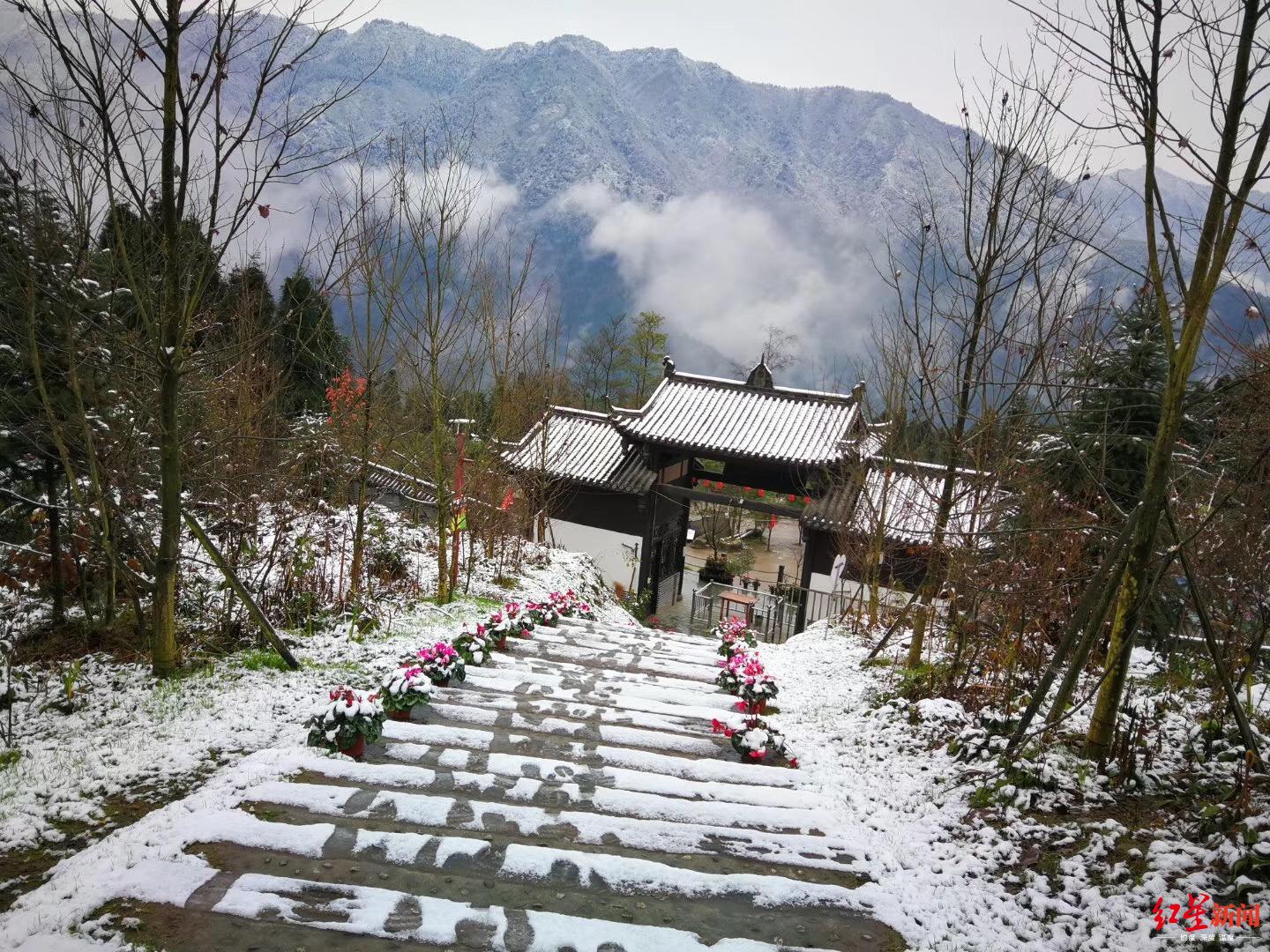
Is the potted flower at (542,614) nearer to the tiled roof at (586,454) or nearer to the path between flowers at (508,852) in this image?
the path between flowers at (508,852)

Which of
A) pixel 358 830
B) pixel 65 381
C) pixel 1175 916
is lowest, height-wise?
pixel 358 830

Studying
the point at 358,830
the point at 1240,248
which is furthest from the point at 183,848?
the point at 1240,248

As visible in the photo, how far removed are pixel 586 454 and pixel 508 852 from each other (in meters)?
12.9

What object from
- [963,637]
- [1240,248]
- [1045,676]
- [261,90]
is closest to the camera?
[1240,248]

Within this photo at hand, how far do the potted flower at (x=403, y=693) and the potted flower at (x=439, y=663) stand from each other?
528 mm

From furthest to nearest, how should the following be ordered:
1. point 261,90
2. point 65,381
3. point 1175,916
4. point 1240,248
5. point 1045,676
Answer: point 65,381 < point 261,90 < point 1045,676 < point 1240,248 < point 1175,916

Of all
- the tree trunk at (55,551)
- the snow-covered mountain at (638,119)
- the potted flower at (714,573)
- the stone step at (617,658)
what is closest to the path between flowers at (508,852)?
the stone step at (617,658)

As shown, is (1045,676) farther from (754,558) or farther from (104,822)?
(754,558)

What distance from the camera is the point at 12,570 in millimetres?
5578

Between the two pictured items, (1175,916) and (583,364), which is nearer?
(1175,916)

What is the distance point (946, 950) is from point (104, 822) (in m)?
3.60

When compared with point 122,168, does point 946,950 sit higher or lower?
lower

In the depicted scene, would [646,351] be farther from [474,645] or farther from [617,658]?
[474,645]

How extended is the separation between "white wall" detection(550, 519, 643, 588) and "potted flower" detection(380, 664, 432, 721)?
34.5 ft
